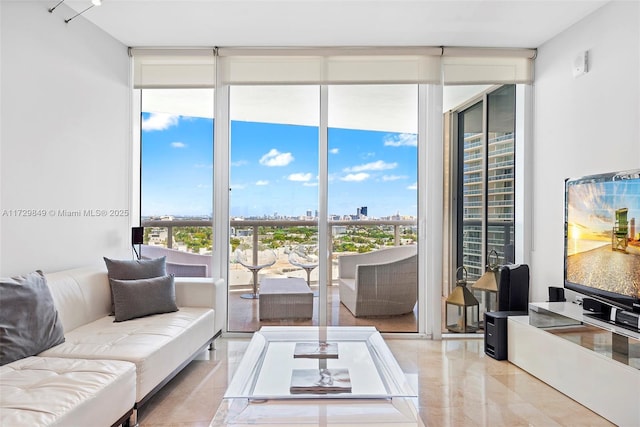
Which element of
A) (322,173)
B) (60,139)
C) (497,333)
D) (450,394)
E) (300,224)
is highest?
(60,139)

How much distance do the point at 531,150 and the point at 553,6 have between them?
4.26 feet

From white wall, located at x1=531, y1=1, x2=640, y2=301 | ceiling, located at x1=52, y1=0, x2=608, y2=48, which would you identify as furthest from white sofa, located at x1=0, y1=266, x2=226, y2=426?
white wall, located at x1=531, y1=1, x2=640, y2=301

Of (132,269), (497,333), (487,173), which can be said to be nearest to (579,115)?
(487,173)

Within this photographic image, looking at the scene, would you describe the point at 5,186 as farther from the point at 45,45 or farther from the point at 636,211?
the point at 636,211

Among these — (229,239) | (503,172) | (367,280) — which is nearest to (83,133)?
(229,239)

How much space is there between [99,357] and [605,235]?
3097mm

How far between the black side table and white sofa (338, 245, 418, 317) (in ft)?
2.62

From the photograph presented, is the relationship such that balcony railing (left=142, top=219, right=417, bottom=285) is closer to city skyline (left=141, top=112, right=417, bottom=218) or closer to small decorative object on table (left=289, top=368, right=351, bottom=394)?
city skyline (left=141, top=112, right=417, bottom=218)

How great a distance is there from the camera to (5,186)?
2738 mm

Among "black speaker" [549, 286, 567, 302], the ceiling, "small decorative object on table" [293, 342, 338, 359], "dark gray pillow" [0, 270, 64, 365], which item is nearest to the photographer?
"dark gray pillow" [0, 270, 64, 365]

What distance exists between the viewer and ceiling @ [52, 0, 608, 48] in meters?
3.22

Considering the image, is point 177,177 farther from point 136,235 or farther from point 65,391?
point 65,391

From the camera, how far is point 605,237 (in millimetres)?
2756

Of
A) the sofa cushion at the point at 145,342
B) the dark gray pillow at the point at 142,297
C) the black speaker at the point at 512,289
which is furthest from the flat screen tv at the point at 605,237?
the dark gray pillow at the point at 142,297
